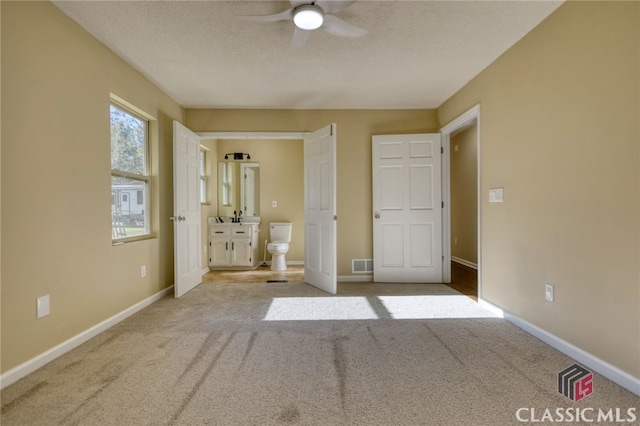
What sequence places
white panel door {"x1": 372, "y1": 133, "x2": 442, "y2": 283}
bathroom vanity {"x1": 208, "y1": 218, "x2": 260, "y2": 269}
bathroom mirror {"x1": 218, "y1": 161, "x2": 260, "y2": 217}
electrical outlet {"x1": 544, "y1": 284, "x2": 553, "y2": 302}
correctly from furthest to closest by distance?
1. bathroom mirror {"x1": 218, "y1": 161, "x2": 260, "y2": 217}
2. bathroom vanity {"x1": 208, "y1": 218, "x2": 260, "y2": 269}
3. white panel door {"x1": 372, "y1": 133, "x2": 442, "y2": 283}
4. electrical outlet {"x1": 544, "y1": 284, "x2": 553, "y2": 302}

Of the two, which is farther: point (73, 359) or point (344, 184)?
point (344, 184)

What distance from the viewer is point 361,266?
4164 mm

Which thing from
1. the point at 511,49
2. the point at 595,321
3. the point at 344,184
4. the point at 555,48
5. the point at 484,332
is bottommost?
the point at 484,332

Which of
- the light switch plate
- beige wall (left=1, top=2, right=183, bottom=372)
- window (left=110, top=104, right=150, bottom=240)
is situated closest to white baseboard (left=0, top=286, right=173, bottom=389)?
beige wall (left=1, top=2, right=183, bottom=372)

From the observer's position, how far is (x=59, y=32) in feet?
6.78

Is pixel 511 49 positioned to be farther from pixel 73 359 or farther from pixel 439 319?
pixel 73 359

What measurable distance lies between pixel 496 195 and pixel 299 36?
2.26 meters

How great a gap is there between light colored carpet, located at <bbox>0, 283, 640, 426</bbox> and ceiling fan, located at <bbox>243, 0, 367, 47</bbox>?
90.4 inches

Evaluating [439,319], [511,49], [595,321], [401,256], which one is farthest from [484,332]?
[511,49]

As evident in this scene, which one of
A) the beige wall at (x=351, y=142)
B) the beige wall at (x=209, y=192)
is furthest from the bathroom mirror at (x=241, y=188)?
the beige wall at (x=351, y=142)

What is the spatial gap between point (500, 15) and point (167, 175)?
3632 mm

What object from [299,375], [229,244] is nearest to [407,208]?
[299,375]

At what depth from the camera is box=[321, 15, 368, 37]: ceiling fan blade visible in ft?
6.72

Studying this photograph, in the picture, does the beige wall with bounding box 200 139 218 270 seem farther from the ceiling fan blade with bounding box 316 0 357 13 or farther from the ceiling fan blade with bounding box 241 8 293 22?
the ceiling fan blade with bounding box 316 0 357 13
